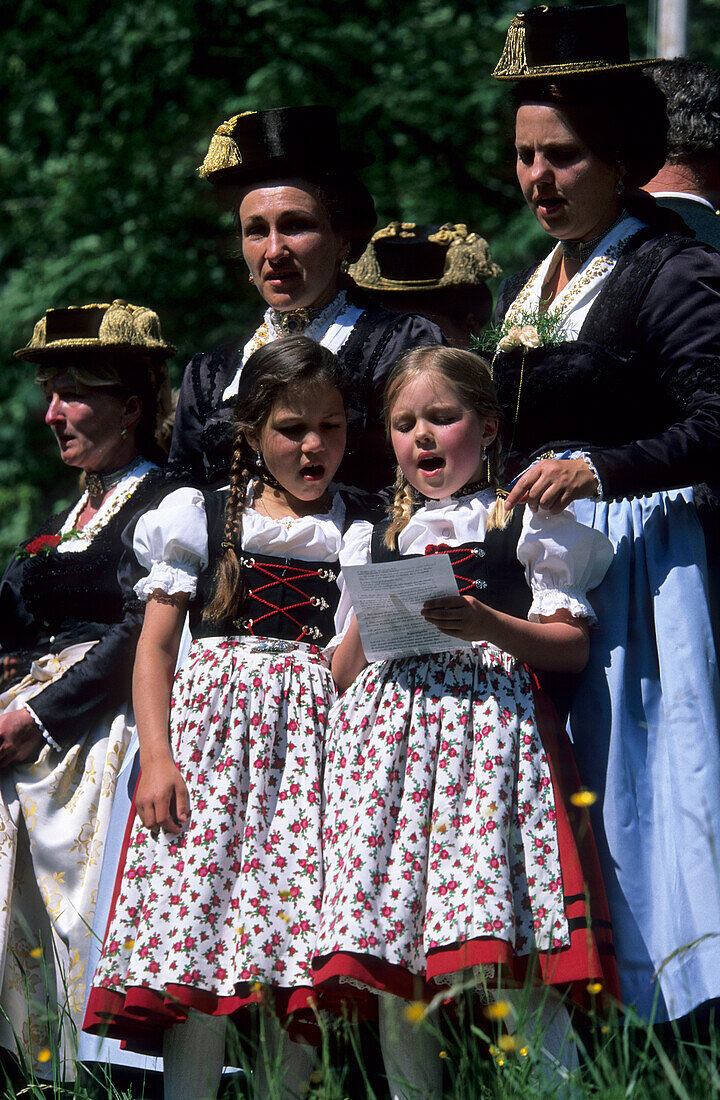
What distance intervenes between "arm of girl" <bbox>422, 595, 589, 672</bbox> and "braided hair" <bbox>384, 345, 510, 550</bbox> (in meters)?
0.26

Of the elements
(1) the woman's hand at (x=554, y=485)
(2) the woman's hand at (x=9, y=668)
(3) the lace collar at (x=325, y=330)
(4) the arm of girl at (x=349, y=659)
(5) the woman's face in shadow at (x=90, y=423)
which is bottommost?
(2) the woman's hand at (x=9, y=668)

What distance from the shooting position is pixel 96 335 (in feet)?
13.5

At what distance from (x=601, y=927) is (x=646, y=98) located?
197 centimetres

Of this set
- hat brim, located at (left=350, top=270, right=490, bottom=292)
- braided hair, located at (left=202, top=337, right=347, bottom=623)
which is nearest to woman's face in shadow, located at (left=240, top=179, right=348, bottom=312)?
braided hair, located at (left=202, top=337, right=347, bottom=623)

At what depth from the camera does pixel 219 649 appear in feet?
10.00

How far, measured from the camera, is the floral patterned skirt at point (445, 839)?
2561mm

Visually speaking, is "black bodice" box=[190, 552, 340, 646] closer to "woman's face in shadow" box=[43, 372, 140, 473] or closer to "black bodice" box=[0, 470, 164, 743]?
"black bodice" box=[0, 470, 164, 743]

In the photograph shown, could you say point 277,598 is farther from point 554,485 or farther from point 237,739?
point 554,485

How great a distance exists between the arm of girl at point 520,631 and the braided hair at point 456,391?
0.26m

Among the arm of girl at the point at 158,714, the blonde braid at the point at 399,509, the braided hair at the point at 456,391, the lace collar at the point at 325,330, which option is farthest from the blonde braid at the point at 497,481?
the arm of girl at the point at 158,714

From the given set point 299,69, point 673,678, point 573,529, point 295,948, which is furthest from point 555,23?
point 299,69

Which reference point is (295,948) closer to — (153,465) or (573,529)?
(573,529)

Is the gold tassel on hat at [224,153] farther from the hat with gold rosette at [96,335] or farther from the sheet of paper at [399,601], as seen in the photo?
the sheet of paper at [399,601]

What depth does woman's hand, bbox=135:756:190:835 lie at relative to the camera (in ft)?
9.38
